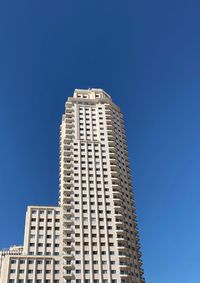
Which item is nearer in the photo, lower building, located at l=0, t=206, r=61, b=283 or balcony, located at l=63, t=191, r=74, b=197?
lower building, located at l=0, t=206, r=61, b=283

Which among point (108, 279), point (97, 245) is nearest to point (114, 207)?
point (97, 245)

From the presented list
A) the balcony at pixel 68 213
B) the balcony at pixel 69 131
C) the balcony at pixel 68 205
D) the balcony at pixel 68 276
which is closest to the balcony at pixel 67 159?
the balcony at pixel 69 131

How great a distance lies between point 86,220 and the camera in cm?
10012

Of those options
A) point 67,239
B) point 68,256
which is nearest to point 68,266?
point 68,256

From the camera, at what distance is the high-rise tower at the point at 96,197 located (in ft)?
305

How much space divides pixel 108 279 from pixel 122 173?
124 feet

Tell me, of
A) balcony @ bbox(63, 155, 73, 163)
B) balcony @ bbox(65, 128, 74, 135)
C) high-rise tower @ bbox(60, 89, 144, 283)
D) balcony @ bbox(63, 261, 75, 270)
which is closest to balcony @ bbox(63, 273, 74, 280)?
high-rise tower @ bbox(60, 89, 144, 283)

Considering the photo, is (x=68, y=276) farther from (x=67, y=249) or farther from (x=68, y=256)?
(x=67, y=249)

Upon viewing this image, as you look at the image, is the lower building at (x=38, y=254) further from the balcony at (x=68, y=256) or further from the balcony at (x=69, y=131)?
the balcony at (x=69, y=131)

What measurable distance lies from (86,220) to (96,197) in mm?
8355

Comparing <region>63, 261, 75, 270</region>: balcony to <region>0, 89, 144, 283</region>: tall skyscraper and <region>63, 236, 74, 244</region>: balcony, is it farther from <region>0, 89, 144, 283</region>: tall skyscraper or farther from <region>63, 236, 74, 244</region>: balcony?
<region>63, 236, 74, 244</region>: balcony

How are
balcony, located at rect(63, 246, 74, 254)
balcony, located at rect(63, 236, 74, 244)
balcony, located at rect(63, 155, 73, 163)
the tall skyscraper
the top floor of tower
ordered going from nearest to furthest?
1. the tall skyscraper
2. balcony, located at rect(63, 246, 74, 254)
3. balcony, located at rect(63, 236, 74, 244)
4. balcony, located at rect(63, 155, 73, 163)
5. the top floor of tower

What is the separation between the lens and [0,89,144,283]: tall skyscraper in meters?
90.9

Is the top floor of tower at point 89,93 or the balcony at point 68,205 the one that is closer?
the balcony at point 68,205
